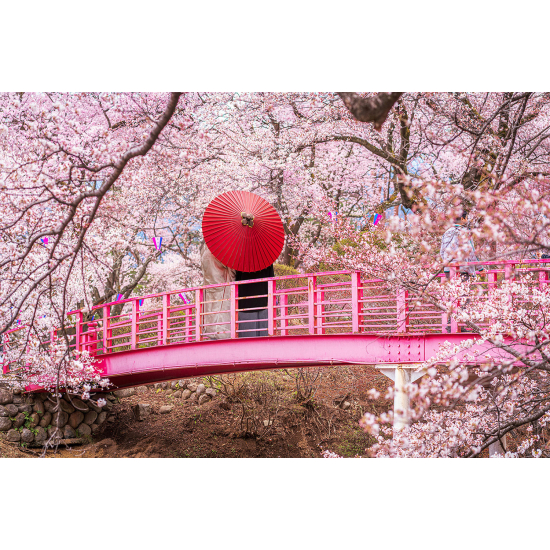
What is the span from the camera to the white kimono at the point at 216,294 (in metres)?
4.77

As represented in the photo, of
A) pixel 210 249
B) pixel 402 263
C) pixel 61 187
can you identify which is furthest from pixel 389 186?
pixel 61 187

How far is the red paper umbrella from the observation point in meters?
4.71

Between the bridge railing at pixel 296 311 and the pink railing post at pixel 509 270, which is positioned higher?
the pink railing post at pixel 509 270

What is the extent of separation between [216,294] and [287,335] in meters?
0.82

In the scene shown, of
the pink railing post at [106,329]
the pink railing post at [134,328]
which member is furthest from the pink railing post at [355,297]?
the pink railing post at [106,329]

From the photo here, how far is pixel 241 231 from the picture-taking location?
15.6 feet

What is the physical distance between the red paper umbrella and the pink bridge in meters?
0.26

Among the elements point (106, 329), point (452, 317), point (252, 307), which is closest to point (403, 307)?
Answer: point (452, 317)

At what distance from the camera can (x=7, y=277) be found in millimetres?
4336

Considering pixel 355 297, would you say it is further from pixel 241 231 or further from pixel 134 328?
pixel 134 328

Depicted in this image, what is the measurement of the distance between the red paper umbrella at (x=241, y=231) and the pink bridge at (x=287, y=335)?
0.85ft

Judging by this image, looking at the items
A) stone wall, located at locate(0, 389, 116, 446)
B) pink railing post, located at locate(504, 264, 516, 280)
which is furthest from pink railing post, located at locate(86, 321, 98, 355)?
pink railing post, located at locate(504, 264, 516, 280)

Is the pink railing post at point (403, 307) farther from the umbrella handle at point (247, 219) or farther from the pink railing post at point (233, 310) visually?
the umbrella handle at point (247, 219)
